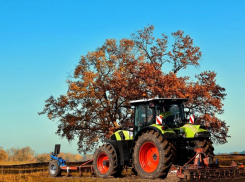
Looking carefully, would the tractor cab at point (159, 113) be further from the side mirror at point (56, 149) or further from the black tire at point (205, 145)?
the side mirror at point (56, 149)

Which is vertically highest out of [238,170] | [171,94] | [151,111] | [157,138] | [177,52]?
[177,52]

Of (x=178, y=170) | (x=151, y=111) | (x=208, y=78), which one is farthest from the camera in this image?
(x=208, y=78)

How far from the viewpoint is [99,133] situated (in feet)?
111

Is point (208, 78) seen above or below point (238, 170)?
above

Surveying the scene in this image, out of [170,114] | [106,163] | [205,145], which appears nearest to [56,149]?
[106,163]

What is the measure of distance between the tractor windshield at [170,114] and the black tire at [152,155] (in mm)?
1056

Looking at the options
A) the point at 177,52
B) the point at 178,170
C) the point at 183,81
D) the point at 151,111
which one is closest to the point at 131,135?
the point at 151,111

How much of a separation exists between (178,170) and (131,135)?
377 cm

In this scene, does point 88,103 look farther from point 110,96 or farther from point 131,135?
point 131,135

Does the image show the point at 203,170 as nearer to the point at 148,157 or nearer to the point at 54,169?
the point at 148,157

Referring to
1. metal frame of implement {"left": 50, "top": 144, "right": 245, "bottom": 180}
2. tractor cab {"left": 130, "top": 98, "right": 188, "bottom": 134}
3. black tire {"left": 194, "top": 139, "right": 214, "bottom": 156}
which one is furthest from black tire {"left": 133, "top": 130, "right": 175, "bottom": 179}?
black tire {"left": 194, "top": 139, "right": 214, "bottom": 156}

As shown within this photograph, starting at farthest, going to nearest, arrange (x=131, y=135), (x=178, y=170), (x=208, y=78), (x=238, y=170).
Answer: (x=208, y=78), (x=131, y=135), (x=238, y=170), (x=178, y=170)

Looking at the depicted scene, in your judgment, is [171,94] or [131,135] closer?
[131,135]

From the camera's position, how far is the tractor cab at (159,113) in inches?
546
